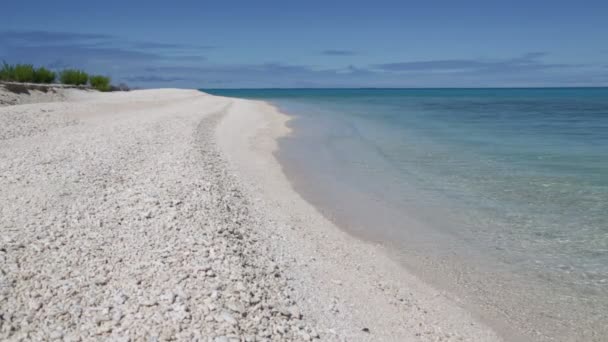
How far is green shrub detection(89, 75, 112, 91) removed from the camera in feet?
109

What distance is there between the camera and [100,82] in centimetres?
3403

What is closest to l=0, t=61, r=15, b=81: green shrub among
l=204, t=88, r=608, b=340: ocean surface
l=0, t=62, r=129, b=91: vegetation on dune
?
l=0, t=62, r=129, b=91: vegetation on dune

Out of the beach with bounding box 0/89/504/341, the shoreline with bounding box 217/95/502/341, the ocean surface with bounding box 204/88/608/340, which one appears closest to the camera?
the beach with bounding box 0/89/504/341

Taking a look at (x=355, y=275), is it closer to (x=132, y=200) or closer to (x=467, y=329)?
(x=467, y=329)

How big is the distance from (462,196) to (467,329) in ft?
16.9

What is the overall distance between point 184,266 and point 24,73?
87.0ft

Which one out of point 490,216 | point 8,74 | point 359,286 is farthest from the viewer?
point 8,74

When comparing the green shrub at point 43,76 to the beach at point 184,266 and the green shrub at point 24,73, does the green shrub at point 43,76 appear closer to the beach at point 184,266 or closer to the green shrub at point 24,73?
the green shrub at point 24,73

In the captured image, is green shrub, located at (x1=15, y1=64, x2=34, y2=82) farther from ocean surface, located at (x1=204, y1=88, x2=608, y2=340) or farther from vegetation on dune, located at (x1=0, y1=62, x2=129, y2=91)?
ocean surface, located at (x1=204, y1=88, x2=608, y2=340)

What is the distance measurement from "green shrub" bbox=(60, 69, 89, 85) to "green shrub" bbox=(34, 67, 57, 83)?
5.16 ft

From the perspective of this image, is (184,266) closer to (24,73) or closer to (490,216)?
(490,216)

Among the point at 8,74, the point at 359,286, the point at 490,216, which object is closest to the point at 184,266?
the point at 359,286

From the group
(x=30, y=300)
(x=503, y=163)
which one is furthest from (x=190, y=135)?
(x=30, y=300)

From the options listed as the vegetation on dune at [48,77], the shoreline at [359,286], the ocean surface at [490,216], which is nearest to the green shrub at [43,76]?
the vegetation on dune at [48,77]
